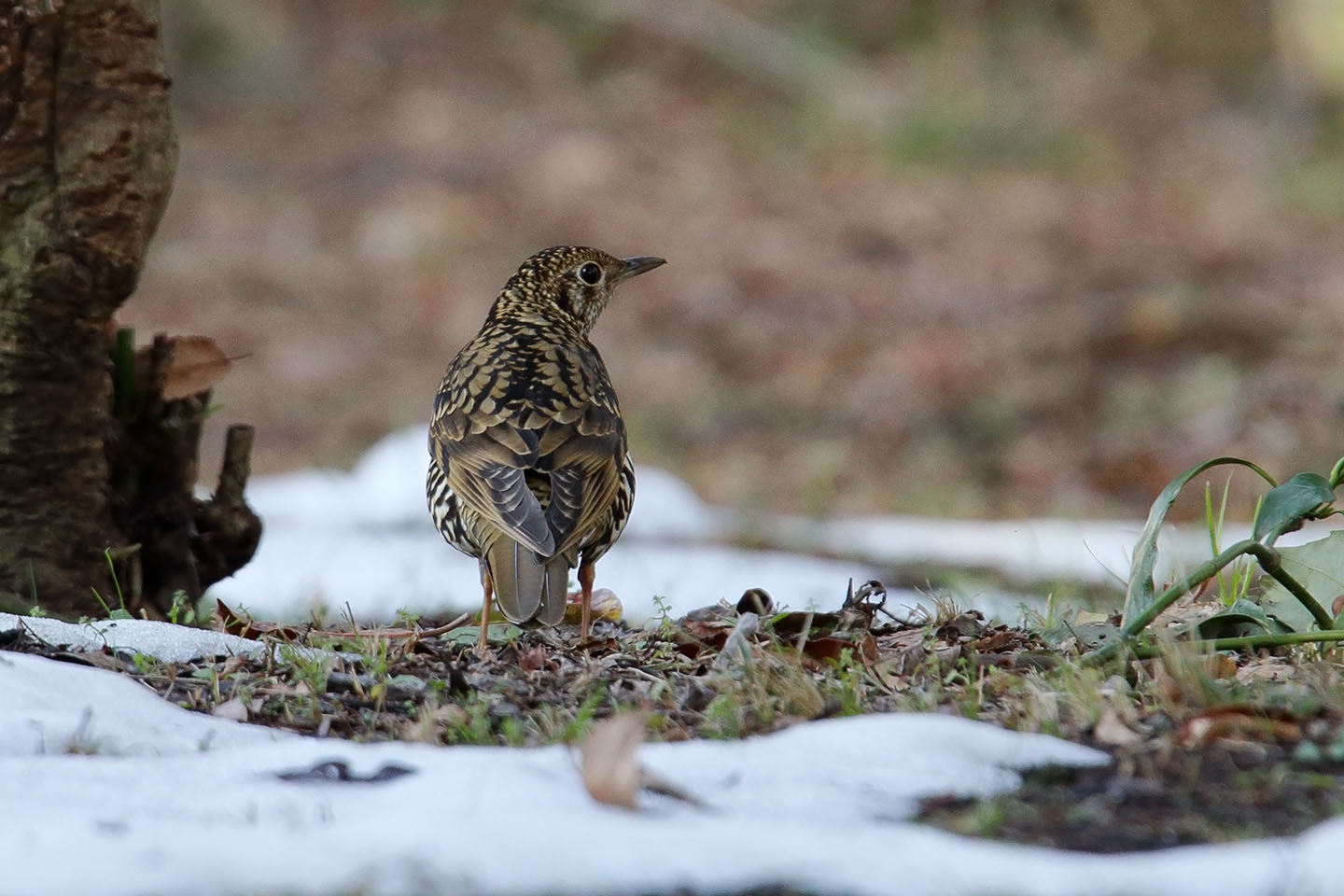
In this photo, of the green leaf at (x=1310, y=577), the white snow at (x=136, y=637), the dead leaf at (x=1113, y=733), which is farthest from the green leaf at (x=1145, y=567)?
the white snow at (x=136, y=637)

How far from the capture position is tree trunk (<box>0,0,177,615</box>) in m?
4.57

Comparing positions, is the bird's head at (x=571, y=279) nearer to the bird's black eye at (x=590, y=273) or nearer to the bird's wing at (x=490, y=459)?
the bird's black eye at (x=590, y=273)

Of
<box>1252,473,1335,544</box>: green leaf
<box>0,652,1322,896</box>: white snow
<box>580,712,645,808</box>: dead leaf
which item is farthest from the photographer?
<box>1252,473,1335,544</box>: green leaf

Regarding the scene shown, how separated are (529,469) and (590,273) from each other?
4.74ft

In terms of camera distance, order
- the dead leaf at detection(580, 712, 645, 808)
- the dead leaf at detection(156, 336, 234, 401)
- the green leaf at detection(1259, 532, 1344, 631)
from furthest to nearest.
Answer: the dead leaf at detection(156, 336, 234, 401) → the green leaf at detection(1259, 532, 1344, 631) → the dead leaf at detection(580, 712, 645, 808)

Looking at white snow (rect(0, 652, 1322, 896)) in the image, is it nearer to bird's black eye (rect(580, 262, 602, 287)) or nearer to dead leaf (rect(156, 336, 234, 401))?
dead leaf (rect(156, 336, 234, 401))

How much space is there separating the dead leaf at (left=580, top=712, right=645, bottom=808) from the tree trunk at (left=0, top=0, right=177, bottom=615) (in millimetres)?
2433

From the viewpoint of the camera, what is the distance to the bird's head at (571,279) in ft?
19.4

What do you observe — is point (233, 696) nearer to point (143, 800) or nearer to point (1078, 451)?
point (143, 800)

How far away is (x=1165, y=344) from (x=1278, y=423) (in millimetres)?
1459

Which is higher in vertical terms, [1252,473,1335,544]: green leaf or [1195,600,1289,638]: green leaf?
[1252,473,1335,544]: green leaf

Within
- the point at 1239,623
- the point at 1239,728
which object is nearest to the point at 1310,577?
the point at 1239,623

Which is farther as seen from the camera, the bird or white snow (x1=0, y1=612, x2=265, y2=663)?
the bird

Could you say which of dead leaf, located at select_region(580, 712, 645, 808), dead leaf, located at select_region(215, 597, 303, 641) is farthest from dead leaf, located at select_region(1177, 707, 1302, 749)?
dead leaf, located at select_region(215, 597, 303, 641)
